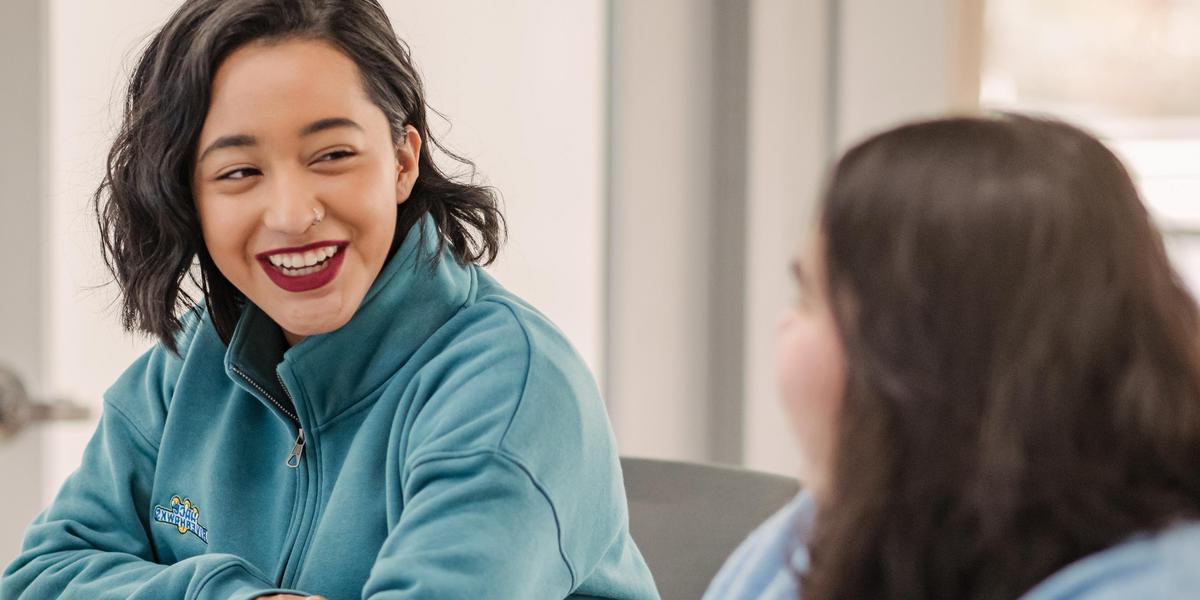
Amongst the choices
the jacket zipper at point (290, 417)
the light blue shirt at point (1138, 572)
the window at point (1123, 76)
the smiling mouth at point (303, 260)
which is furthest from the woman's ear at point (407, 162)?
the window at point (1123, 76)

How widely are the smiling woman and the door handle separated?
0.31 m

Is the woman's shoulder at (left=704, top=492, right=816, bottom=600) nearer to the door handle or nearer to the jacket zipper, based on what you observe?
the jacket zipper

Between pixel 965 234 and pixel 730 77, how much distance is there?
4.89 feet

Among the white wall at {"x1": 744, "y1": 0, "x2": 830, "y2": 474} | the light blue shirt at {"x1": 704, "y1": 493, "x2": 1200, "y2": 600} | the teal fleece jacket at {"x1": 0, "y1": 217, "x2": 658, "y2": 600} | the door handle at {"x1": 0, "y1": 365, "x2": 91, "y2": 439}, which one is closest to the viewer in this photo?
A: the light blue shirt at {"x1": 704, "y1": 493, "x2": 1200, "y2": 600}

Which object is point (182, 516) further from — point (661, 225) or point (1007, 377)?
point (661, 225)

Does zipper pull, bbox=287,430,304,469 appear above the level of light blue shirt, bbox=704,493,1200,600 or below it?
below

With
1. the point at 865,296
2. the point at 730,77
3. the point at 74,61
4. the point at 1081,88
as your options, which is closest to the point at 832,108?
the point at 730,77

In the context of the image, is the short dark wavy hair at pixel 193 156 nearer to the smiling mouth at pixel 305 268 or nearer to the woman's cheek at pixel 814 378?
the smiling mouth at pixel 305 268

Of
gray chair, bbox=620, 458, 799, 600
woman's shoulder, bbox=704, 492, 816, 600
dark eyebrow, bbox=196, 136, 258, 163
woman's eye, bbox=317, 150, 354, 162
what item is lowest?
gray chair, bbox=620, 458, 799, 600

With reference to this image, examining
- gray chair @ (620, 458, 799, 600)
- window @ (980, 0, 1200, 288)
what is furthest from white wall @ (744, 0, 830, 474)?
gray chair @ (620, 458, 799, 600)

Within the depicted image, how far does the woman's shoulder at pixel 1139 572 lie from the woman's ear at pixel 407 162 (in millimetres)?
715

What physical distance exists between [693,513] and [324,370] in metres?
0.39

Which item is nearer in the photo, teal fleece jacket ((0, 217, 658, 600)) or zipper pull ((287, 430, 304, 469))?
teal fleece jacket ((0, 217, 658, 600))

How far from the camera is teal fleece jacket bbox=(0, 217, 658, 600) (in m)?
1.05
